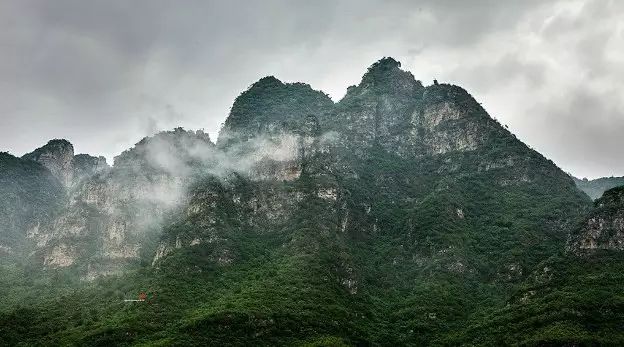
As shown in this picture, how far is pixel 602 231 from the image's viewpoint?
485ft

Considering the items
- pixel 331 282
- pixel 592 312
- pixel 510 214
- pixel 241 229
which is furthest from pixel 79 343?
pixel 510 214

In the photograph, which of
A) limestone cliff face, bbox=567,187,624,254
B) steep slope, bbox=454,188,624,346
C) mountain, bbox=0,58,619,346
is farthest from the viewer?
limestone cliff face, bbox=567,187,624,254

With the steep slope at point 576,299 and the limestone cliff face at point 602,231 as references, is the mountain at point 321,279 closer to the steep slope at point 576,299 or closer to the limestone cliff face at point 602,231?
the steep slope at point 576,299

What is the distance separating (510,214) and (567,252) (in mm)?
43510

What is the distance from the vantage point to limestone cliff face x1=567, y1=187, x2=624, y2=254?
145 m

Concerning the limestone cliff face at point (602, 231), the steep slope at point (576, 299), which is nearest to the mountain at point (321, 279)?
the steep slope at point (576, 299)

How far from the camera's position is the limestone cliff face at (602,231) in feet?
477

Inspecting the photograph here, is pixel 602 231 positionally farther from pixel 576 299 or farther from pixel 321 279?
pixel 321 279

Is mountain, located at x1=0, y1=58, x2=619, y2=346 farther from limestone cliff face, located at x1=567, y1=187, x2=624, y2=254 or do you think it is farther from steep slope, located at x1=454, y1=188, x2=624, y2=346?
limestone cliff face, located at x1=567, y1=187, x2=624, y2=254

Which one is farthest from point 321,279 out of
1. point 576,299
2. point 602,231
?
point 602,231

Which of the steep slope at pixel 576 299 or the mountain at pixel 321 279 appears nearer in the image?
the steep slope at pixel 576 299

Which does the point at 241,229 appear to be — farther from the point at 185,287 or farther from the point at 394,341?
the point at 394,341

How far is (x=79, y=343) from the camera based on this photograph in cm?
11994

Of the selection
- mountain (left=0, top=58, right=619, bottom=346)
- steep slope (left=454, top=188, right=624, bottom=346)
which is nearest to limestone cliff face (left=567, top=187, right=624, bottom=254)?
steep slope (left=454, top=188, right=624, bottom=346)
